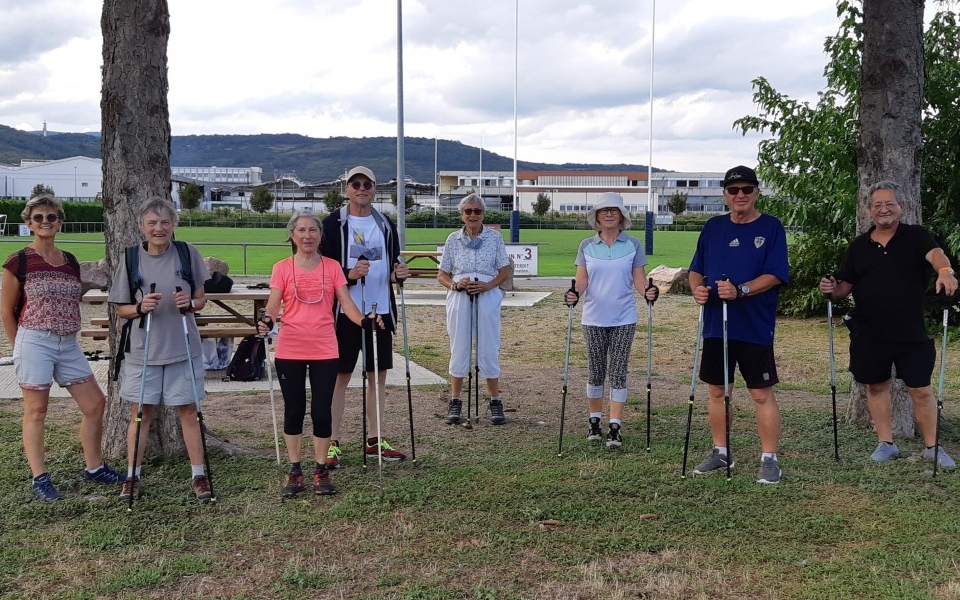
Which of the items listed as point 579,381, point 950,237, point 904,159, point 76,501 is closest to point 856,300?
point 904,159

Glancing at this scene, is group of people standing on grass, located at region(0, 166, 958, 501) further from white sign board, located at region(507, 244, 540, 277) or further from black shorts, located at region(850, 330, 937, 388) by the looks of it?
white sign board, located at region(507, 244, 540, 277)

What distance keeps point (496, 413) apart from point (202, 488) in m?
2.84

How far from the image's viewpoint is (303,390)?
5621mm

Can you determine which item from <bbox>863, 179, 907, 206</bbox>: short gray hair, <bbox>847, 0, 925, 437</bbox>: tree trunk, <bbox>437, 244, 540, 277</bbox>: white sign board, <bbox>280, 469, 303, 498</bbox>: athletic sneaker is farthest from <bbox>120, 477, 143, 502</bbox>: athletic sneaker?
<bbox>437, 244, 540, 277</bbox>: white sign board

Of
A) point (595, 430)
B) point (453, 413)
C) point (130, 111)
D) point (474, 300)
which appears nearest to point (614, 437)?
point (595, 430)

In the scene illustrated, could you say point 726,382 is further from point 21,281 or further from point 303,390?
point 21,281

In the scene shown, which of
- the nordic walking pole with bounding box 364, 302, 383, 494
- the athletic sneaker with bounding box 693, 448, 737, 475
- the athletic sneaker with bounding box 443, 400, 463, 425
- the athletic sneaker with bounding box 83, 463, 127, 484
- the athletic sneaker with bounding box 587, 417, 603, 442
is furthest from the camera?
the athletic sneaker with bounding box 443, 400, 463, 425

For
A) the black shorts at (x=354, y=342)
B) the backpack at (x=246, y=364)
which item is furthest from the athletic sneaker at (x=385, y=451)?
the backpack at (x=246, y=364)

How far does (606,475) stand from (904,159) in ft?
10.9

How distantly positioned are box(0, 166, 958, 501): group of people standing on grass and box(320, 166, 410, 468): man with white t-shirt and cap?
0.04ft

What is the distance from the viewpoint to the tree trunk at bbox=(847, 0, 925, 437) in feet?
22.9

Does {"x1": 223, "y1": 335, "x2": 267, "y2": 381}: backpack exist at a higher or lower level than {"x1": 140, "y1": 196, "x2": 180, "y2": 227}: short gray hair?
lower

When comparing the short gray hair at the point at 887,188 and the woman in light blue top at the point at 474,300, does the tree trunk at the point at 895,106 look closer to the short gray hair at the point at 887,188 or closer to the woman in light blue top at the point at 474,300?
the short gray hair at the point at 887,188

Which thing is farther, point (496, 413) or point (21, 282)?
point (496, 413)
